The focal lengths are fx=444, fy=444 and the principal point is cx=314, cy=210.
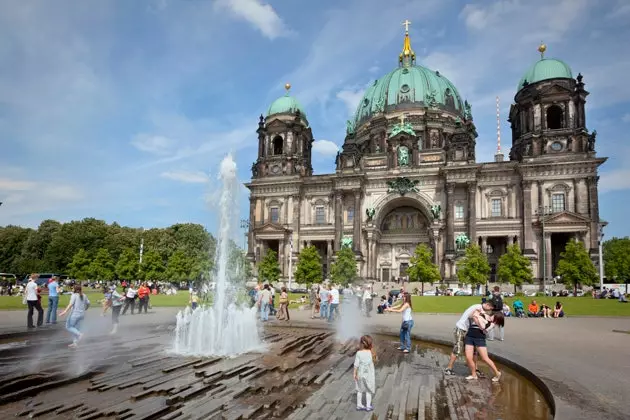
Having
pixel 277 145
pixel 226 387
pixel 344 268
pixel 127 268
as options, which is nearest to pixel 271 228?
pixel 277 145

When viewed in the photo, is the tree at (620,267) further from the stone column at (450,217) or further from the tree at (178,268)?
the tree at (178,268)

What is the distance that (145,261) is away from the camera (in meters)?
68.4

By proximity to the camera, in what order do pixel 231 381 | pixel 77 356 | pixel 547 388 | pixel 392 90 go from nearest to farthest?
pixel 547 388
pixel 231 381
pixel 77 356
pixel 392 90

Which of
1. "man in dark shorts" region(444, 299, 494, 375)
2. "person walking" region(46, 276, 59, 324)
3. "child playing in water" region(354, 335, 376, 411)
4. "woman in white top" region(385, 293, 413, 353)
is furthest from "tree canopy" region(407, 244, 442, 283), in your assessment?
"child playing in water" region(354, 335, 376, 411)

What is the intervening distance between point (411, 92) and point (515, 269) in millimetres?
35937

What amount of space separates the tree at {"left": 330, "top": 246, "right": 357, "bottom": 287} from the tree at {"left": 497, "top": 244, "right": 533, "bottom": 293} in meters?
17.6

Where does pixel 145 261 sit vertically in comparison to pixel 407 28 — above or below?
below

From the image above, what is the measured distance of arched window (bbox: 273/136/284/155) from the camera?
234 feet

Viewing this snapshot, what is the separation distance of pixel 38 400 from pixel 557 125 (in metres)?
64.9

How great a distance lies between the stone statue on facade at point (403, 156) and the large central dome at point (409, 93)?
1079 cm

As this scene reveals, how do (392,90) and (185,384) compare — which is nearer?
(185,384)

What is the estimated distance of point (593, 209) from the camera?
52.5 meters

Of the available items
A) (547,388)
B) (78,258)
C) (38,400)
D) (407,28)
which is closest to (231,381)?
(38,400)

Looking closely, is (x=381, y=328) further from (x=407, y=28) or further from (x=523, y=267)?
(x=407, y=28)
